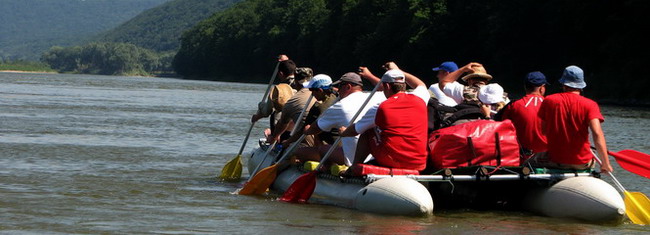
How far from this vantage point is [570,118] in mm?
11422

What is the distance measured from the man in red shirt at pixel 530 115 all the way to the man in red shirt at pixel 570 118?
1.46 feet

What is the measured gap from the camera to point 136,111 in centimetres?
3678

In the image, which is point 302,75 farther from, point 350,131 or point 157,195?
point 350,131

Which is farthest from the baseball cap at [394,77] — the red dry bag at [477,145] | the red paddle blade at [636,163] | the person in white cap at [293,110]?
the person in white cap at [293,110]

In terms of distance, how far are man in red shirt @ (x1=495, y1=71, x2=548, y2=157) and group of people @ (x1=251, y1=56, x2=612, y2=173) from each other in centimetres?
1

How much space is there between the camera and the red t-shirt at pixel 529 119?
12.1m

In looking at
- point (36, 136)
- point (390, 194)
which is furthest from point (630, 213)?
point (36, 136)

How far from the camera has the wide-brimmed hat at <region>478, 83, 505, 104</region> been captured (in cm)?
1234

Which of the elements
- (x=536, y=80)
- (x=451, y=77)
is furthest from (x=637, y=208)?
(x=451, y=77)

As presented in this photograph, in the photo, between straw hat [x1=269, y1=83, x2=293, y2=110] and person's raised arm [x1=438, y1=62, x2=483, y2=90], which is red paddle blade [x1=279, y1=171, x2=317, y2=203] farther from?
straw hat [x1=269, y1=83, x2=293, y2=110]

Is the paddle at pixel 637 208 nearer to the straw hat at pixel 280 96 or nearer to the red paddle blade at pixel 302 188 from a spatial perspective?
the red paddle blade at pixel 302 188

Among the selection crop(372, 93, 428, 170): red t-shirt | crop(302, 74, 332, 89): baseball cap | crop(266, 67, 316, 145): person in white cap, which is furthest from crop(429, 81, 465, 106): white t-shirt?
crop(266, 67, 316, 145): person in white cap

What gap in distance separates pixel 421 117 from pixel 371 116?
55cm

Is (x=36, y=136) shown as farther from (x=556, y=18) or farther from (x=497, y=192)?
(x=556, y=18)
